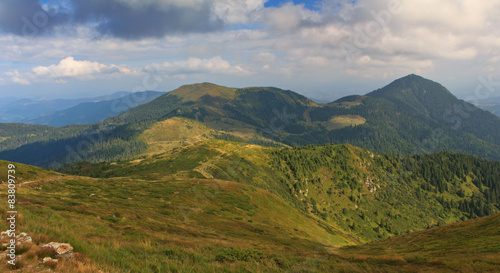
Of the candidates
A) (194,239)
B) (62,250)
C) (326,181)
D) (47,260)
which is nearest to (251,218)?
(194,239)

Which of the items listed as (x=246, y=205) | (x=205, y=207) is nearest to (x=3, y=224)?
(x=205, y=207)

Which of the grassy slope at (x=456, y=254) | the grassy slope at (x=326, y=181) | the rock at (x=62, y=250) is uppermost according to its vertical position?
the rock at (x=62, y=250)

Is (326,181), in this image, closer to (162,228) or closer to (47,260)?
(162,228)

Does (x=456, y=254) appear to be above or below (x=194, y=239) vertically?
below

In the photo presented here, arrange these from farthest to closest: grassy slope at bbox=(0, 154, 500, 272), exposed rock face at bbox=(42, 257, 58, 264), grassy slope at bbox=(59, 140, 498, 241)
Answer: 1. grassy slope at bbox=(59, 140, 498, 241)
2. grassy slope at bbox=(0, 154, 500, 272)
3. exposed rock face at bbox=(42, 257, 58, 264)

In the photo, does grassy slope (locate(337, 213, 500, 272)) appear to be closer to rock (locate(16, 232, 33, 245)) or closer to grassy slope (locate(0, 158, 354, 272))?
grassy slope (locate(0, 158, 354, 272))

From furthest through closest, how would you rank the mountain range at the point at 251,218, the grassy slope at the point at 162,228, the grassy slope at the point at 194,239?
the mountain range at the point at 251,218 < the grassy slope at the point at 194,239 < the grassy slope at the point at 162,228

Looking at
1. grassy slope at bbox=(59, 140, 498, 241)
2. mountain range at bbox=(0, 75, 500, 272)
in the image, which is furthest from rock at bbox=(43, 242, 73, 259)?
grassy slope at bbox=(59, 140, 498, 241)

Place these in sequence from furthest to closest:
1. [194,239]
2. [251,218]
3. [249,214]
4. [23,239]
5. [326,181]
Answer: [326,181] < [249,214] < [251,218] < [194,239] < [23,239]

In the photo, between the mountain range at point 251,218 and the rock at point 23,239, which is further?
the mountain range at point 251,218

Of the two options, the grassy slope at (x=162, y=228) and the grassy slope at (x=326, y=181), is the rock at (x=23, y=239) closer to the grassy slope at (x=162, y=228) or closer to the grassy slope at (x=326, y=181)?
the grassy slope at (x=162, y=228)

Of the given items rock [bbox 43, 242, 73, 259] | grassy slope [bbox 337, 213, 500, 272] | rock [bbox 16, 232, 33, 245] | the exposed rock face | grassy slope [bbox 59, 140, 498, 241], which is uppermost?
rock [bbox 16, 232, 33, 245]

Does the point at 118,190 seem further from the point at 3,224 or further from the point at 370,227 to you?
the point at 370,227

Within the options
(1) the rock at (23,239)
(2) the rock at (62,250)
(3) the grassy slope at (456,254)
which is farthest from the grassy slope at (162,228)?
(3) the grassy slope at (456,254)
